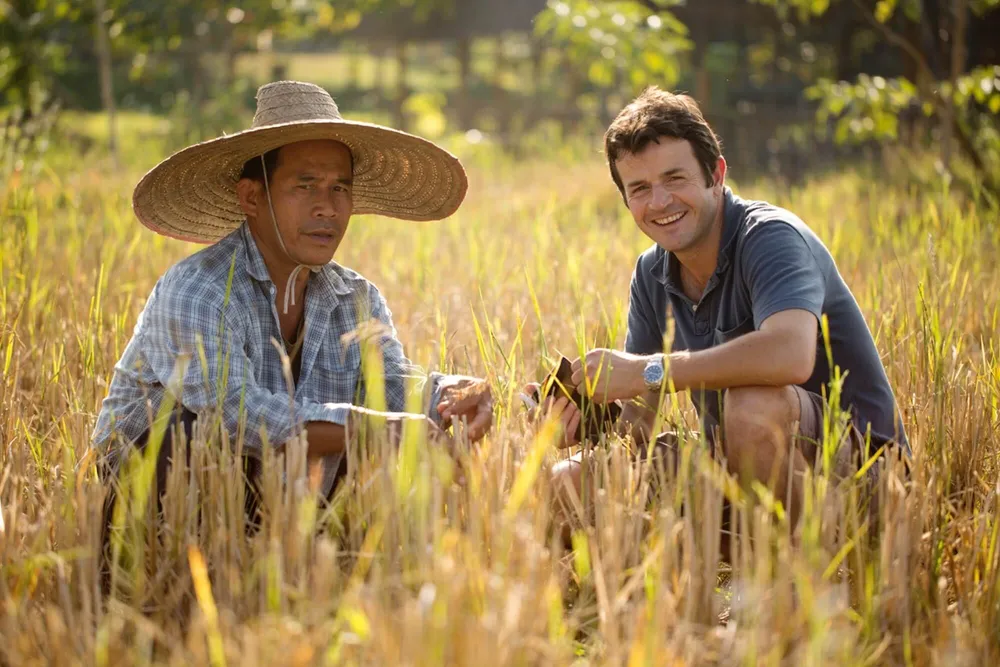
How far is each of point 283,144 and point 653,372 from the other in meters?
1.11

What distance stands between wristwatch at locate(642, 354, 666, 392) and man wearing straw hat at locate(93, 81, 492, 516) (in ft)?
1.21

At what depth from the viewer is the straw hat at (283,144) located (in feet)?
8.95

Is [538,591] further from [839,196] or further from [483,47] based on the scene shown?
[483,47]

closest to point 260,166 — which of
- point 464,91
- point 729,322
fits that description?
point 729,322

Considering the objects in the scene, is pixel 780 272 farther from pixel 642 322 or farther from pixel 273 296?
pixel 273 296

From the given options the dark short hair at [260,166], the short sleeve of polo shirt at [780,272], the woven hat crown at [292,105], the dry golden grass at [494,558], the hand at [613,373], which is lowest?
the dry golden grass at [494,558]

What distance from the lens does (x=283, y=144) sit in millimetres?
2812

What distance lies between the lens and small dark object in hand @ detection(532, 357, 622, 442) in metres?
2.62

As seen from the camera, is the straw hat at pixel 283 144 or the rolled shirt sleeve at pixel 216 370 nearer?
the rolled shirt sleeve at pixel 216 370

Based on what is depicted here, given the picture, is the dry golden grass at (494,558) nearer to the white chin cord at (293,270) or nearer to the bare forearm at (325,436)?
the bare forearm at (325,436)

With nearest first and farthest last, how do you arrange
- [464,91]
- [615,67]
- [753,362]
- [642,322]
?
[753,362] < [642,322] < [615,67] < [464,91]

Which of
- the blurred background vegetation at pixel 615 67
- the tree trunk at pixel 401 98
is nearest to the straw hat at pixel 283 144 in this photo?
the blurred background vegetation at pixel 615 67

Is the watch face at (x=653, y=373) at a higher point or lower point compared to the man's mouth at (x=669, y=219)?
lower

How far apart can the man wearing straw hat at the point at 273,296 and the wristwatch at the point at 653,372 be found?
0.37m
